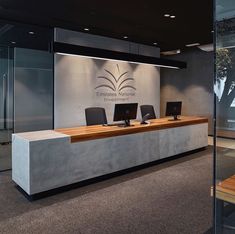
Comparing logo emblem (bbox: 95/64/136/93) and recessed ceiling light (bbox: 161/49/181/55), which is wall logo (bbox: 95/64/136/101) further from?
recessed ceiling light (bbox: 161/49/181/55)

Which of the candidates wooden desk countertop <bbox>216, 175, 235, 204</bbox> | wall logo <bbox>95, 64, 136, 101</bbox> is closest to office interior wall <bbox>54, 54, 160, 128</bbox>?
wall logo <bbox>95, 64, 136, 101</bbox>

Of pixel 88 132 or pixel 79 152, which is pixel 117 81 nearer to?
pixel 88 132

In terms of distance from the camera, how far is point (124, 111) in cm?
485

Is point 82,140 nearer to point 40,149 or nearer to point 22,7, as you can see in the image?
point 40,149

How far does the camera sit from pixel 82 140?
3916mm

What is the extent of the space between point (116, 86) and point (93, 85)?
33.2 inches

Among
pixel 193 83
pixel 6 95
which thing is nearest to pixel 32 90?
pixel 6 95

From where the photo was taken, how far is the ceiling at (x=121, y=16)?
412 cm

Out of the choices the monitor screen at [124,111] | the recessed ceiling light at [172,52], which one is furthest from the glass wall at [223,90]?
the recessed ceiling light at [172,52]

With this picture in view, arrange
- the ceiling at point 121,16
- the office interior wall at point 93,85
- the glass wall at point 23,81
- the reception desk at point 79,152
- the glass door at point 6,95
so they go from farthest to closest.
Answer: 1. the office interior wall at point 93,85
2. the glass wall at point 23,81
3. the glass door at point 6,95
4. the ceiling at point 121,16
5. the reception desk at point 79,152

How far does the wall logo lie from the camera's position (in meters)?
6.68

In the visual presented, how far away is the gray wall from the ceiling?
2.16m

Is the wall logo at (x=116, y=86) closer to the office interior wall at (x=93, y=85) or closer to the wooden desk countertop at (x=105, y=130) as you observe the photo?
the office interior wall at (x=93, y=85)

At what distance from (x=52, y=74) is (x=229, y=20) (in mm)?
4892
